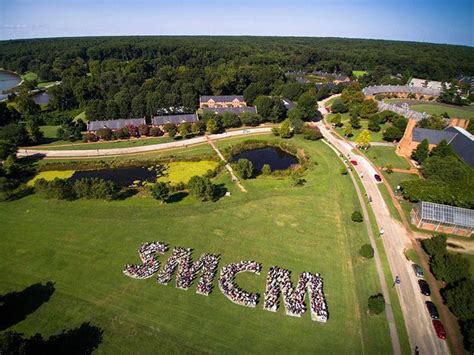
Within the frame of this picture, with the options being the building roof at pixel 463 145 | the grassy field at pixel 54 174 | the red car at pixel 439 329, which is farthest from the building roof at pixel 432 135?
the grassy field at pixel 54 174

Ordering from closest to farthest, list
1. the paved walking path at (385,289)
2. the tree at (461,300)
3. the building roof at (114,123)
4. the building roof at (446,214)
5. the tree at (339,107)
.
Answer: the paved walking path at (385,289)
the tree at (461,300)
the building roof at (446,214)
the building roof at (114,123)
the tree at (339,107)

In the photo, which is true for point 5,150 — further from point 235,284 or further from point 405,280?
point 405,280

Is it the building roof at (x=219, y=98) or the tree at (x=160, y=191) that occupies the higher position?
the building roof at (x=219, y=98)

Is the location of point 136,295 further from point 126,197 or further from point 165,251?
point 126,197

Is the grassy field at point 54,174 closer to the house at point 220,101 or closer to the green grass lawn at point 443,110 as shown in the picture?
the house at point 220,101

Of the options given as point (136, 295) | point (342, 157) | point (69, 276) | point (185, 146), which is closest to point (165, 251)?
point (136, 295)

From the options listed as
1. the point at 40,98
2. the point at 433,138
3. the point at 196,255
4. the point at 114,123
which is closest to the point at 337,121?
the point at 433,138

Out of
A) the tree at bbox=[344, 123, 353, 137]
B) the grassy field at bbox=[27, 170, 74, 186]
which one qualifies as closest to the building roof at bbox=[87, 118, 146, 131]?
the grassy field at bbox=[27, 170, 74, 186]
